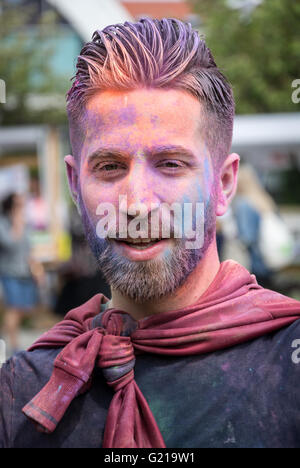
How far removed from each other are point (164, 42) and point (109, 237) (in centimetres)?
49

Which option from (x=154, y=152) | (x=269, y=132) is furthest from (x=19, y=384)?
(x=269, y=132)

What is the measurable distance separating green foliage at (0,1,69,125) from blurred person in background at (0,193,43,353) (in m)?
9.01

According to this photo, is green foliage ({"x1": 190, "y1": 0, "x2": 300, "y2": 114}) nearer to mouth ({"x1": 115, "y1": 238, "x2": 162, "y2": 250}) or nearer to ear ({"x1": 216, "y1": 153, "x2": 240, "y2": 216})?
ear ({"x1": 216, "y1": 153, "x2": 240, "y2": 216})

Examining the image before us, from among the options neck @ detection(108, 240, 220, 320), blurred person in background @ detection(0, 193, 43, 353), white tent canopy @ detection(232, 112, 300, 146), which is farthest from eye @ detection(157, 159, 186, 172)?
white tent canopy @ detection(232, 112, 300, 146)

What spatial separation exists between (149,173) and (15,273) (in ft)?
19.1

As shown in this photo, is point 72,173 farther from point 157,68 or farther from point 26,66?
point 26,66

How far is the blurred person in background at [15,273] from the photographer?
277 inches

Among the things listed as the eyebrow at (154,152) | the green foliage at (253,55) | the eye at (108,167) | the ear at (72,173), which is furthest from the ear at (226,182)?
the green foliage at (253,55)

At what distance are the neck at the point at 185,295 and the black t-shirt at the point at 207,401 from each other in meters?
0.12

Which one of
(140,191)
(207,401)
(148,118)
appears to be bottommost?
(207,401)

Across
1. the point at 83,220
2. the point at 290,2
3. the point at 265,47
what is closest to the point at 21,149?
the point at 290,2

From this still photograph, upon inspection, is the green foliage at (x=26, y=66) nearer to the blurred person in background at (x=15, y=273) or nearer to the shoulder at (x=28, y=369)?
the blurred person in background at (x=15, y=273)

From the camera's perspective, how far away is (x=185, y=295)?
5.18 feet

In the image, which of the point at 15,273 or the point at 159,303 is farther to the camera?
the point at 15,273
